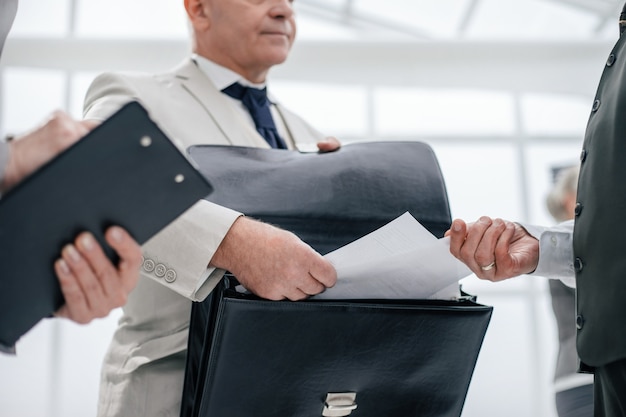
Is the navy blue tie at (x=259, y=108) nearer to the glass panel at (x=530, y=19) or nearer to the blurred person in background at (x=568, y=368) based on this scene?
the blurred person in background at (x=568, y=368)

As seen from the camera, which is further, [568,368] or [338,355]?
[568,368]

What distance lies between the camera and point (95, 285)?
2.92 ft

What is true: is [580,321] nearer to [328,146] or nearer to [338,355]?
[338,355]

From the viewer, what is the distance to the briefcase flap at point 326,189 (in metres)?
1.24

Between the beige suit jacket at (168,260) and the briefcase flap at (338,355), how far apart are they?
0.43 ft

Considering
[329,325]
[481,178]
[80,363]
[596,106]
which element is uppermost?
[596,106]

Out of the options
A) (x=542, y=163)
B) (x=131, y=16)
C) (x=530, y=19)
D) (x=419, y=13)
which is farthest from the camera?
(x=419, y=13)

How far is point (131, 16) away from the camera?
7000 millimetres

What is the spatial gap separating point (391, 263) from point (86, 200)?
47 centimetres

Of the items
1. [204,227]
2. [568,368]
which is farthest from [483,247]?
[568,368]

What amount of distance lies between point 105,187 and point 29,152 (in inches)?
4.0

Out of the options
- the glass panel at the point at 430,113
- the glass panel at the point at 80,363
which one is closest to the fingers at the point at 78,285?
the glass panel at the point at 80,363

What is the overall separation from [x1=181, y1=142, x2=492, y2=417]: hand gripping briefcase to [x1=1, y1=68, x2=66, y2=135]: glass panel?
18.6 feet

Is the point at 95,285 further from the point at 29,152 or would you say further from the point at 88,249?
the point at 29,152
